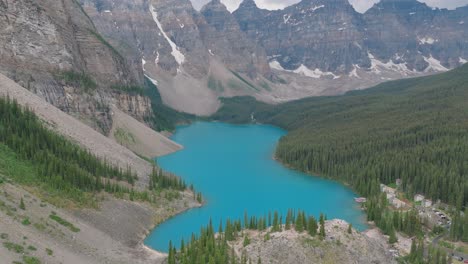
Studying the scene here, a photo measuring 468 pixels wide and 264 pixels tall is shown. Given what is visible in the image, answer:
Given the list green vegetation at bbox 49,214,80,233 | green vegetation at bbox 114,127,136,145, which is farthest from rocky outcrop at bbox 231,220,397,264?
green vegetation at bbox 114,127,136,145

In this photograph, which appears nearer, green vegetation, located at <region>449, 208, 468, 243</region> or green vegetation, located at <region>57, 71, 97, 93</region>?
green vegetation, located at <region>449, 208, 468, 243</region>

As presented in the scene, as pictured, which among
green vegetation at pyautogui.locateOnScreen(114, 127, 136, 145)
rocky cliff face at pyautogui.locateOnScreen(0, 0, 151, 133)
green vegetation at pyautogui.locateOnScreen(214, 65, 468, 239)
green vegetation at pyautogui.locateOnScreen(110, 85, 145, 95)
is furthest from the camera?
green vegetation at pyautogui.locateOnScreen(110, 85, 145, 95)

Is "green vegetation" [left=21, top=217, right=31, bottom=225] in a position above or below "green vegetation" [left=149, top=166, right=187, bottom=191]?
above

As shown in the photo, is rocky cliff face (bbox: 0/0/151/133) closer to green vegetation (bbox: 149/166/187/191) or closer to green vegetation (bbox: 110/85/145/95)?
green vegetation (bbox: 110/85/145/95)

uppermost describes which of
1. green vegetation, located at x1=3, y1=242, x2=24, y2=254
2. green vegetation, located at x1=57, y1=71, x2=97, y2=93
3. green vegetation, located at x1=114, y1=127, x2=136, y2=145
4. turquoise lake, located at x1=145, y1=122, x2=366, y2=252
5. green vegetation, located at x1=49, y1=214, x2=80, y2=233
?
green vegetation, located at x1=57, y1=71, x2=97, y2=93

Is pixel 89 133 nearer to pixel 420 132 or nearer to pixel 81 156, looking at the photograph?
pixel 81 156

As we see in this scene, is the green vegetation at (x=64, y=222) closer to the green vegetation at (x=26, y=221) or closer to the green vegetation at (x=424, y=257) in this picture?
the green vegetation at (x=26, y=221)

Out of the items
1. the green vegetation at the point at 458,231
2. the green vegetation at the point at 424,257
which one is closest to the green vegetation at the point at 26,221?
the green vegetation at the point at 424,257
